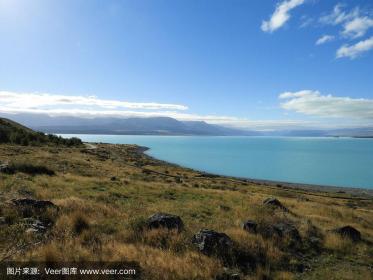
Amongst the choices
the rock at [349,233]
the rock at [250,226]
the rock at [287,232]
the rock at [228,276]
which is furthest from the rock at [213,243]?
the rock at [349,233]

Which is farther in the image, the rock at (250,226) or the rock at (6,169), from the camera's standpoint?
the rock at (6,169)

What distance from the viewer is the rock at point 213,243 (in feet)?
32.3

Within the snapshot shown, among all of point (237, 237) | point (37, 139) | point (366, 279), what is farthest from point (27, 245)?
point (37, 139)

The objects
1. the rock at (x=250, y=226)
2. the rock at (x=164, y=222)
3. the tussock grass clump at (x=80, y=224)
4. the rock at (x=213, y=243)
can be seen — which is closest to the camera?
the rock at (x=213, y=243)

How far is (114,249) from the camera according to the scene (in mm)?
8891

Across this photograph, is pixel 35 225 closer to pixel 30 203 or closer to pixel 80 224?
pixel 80 224

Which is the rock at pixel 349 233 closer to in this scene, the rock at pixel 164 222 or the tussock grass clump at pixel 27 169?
the rock at pixel 164 222

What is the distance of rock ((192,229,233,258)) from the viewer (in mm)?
9836

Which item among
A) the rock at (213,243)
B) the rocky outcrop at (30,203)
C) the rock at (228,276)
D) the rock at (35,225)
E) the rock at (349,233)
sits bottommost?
the rock at (349,233)

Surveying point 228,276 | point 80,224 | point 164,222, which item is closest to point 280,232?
point 164,222

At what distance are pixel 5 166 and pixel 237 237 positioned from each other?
70.6 ft

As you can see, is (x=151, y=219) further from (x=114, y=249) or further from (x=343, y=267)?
(x=343, y=267)

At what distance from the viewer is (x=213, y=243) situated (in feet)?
33.1

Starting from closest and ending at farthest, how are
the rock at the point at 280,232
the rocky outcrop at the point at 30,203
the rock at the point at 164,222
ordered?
the rock at the point at 164,222 < the rocky outcrop at the point at 30,203 < the rock at the point at 280,232
